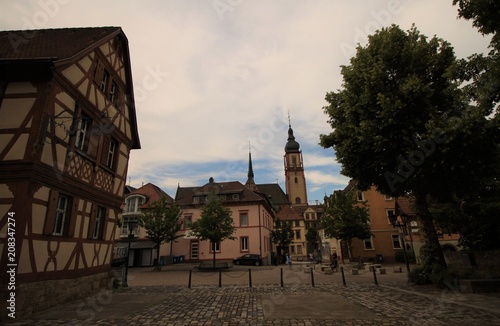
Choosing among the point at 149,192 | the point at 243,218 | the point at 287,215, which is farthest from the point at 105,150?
the point at 287,215

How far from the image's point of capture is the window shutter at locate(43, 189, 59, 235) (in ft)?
28.3

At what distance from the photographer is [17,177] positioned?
8.05 meters

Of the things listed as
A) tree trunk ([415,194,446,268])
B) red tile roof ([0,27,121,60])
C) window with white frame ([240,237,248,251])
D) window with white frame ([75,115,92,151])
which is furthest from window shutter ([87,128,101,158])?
window with white frame ([240,237,248,251])

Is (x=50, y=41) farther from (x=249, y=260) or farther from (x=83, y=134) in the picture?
(x=249, y=260)

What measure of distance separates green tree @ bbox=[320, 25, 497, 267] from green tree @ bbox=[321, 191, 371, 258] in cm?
1453

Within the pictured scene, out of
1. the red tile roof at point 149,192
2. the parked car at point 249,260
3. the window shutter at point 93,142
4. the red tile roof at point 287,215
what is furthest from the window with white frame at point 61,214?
the red tile roof at point 287,215

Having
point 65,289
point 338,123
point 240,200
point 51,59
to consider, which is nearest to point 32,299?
point 65,289

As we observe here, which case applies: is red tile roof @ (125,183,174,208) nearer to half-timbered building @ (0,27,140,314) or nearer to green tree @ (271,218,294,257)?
green tree @ (271,218,294,257)

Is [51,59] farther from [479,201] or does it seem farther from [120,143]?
[479,201]

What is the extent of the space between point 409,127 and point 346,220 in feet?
59.5

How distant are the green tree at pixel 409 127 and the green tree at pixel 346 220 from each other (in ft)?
47.7

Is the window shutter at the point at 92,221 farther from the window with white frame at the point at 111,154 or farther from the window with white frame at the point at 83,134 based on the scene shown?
the window with white frame at the point at 83,134

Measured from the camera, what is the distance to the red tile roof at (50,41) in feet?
31.8

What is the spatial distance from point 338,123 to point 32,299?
47.4 ft
